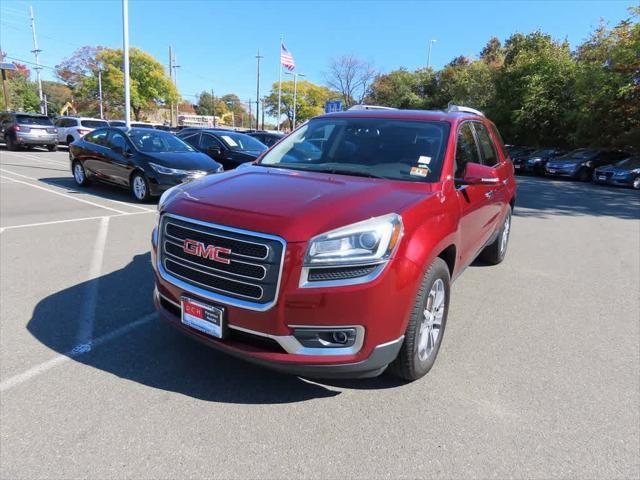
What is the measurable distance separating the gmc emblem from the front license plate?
0.93 feet

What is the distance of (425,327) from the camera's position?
3057 mm

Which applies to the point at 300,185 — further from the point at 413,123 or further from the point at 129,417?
the point at 129,417

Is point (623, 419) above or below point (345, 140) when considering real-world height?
below

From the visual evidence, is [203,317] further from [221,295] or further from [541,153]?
[541,153]

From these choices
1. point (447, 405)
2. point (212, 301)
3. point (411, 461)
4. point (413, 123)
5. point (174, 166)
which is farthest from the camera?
point (174, 166)

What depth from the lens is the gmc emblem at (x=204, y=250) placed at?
8.65 ft

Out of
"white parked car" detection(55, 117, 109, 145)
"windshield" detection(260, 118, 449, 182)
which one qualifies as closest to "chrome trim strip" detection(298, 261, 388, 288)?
"windshield" detection(260, 118, 449, 182)

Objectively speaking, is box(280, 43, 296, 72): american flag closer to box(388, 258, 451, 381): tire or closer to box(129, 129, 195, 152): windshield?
box(129, 129, 195, 152): windshield

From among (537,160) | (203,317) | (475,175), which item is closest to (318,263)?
(203,317)

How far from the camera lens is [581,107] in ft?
87.5

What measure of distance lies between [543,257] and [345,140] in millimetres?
4300

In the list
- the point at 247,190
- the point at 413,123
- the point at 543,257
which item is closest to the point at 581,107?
the point at 543,257

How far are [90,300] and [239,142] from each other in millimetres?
9507

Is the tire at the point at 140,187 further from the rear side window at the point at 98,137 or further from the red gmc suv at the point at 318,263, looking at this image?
the red gmc suv at the point at 318,263
